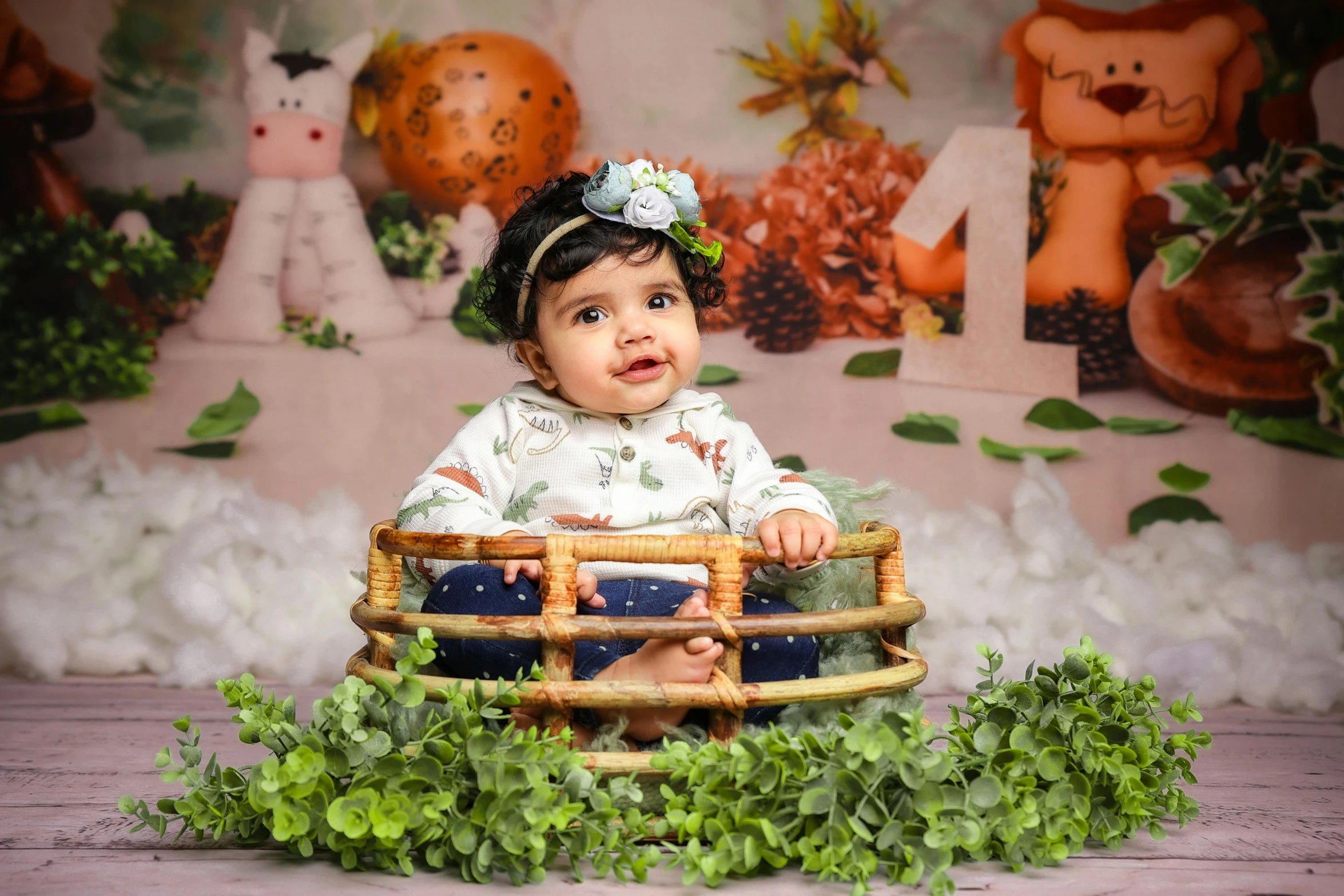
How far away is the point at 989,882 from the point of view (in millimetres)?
936

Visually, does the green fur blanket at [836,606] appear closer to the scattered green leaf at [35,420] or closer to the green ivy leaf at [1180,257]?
the green ivy leaf at [1180,257]

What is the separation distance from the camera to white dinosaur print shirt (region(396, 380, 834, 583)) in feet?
4.15

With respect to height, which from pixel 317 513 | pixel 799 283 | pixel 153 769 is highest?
pixel 799 283

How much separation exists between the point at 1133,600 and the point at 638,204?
39.2 inches

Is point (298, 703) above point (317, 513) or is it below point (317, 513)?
below

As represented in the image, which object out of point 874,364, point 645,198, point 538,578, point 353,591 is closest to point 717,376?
point 874,364

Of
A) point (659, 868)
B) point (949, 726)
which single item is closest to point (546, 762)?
point (659, 868)

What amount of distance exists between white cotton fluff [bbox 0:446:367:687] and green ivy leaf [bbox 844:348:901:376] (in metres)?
0.83

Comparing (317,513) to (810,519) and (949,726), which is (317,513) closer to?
(810,519)

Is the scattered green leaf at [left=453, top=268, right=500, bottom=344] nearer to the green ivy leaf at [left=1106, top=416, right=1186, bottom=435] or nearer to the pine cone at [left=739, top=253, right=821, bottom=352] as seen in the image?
the pine cone at [left=739, top=253, right=821, bottom=352]

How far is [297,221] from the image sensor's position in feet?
7.09

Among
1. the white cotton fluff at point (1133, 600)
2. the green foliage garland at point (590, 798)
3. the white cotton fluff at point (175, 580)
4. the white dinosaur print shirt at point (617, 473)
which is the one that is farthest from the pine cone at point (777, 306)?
the green foliage garland at point (590, 798)

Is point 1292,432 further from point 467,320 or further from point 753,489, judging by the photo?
point 467,320

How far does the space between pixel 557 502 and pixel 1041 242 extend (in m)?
1.19
